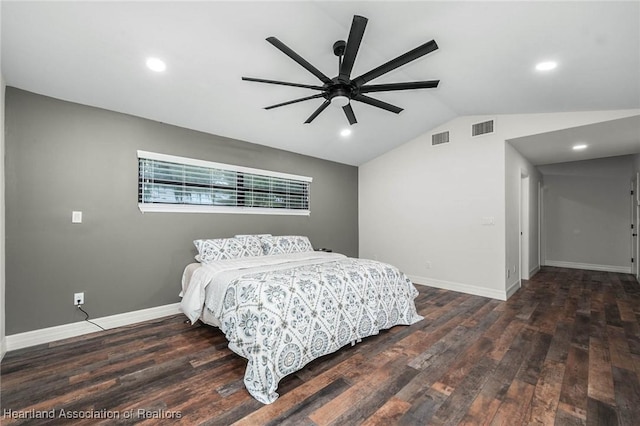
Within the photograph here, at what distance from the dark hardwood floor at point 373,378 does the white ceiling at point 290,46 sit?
2539 mm

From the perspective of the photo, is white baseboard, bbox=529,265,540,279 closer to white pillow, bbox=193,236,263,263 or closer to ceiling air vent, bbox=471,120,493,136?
ceiling air vent, bbox=471,120,493,136

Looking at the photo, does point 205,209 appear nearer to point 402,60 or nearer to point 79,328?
point 79,328

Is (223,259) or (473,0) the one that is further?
(223,259)

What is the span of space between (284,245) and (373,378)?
90.2 inches

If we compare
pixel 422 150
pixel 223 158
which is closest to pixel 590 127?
pixel 422 150

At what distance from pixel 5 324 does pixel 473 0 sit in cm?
479

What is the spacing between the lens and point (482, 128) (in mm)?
4156

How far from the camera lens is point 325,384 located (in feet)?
6.45

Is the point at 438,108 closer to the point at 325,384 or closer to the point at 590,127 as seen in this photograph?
the point at 590,127

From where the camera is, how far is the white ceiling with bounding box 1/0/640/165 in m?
1.98

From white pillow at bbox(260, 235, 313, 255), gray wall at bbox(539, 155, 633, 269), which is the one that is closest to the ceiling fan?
white pillow at bbox(260, 235, 313, 255)

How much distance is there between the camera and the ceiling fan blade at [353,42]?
61.4 inches

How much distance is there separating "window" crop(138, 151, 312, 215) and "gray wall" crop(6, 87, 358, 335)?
106mm

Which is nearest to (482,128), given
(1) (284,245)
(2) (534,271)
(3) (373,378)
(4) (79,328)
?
(1) (284,245)
